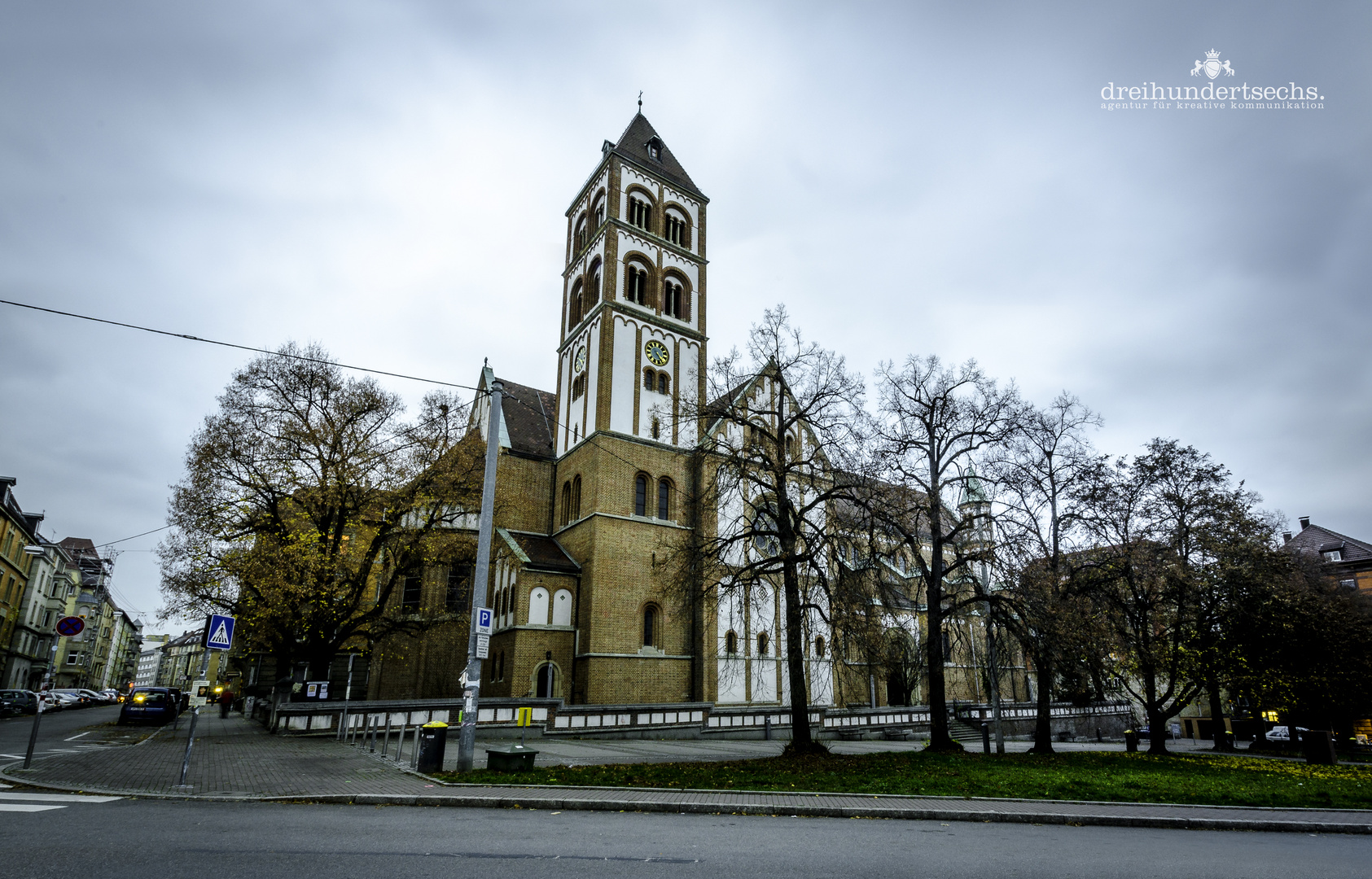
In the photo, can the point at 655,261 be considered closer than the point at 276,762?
No

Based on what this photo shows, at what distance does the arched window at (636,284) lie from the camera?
116ft

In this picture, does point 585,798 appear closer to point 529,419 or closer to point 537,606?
point 537,606

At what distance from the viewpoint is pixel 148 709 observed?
30.3 meters

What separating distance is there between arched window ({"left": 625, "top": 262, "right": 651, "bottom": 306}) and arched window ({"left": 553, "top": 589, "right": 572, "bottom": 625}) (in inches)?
538

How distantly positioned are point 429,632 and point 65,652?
2786 inches

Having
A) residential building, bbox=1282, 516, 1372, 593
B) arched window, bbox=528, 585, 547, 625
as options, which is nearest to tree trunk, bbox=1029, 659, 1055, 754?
arched window, bbox=528, 585, 547, 625

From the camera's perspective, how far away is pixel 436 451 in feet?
87.8

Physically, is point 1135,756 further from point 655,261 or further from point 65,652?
point 65,652

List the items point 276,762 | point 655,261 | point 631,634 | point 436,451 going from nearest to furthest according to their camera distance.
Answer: point 276,762 → point 436,451 → point 631,634 → point 655,261

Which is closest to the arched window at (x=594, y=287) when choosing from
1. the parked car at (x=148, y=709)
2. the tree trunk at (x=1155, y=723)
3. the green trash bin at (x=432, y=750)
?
the parked car at (x=148, y=709)

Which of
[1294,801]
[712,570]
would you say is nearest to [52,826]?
[712,570]

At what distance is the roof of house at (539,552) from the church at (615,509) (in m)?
0.08

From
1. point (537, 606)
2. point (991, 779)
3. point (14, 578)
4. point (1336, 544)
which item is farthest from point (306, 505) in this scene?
point (1336, 544)

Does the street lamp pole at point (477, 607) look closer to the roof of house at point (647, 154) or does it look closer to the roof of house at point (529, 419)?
the roof of house at point (529, 419)
